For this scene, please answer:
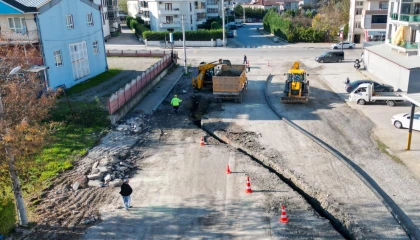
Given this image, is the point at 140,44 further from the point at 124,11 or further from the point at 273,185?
the point at 273,185

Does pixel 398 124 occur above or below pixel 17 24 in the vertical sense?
below

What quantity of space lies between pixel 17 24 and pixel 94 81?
8003mm

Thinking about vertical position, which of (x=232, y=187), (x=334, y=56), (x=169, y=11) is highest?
(x=169, y=11)

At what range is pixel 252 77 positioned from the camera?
36.4 meters

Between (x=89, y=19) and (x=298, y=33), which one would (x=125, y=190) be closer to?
(x=89, y=19)

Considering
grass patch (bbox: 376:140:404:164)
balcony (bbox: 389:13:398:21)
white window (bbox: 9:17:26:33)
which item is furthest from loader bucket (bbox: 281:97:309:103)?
white window (bbox: 9:17:26:33)

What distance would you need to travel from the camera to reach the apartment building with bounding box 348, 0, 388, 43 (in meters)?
53.9

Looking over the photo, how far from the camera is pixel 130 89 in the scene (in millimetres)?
26672

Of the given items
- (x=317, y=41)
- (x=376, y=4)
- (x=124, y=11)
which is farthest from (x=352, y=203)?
(x=124, y=11)

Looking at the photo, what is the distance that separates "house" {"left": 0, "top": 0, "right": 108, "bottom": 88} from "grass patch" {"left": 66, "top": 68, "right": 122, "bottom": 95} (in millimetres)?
524

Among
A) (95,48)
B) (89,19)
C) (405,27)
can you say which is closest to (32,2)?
(89,19)

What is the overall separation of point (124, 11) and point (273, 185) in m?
98.4

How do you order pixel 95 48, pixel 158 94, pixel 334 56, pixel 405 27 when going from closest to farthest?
pixel 158 94 → pixel 405 27 → pixel 95 48 → pixel 334 56

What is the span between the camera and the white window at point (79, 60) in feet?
108
